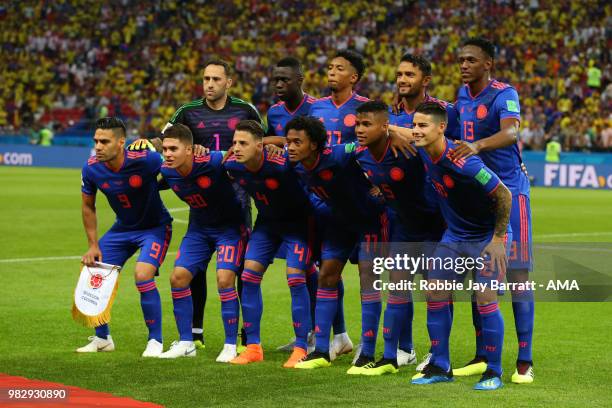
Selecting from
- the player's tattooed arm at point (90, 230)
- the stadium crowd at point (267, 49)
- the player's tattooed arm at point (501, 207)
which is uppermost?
the stadium crowd at point (267, 49)

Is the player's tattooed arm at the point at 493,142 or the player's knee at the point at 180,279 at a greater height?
the player's tattooed arm at the point at 493,142

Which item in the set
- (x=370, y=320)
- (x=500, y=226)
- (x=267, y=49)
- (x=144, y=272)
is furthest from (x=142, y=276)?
(x=267, y=49)

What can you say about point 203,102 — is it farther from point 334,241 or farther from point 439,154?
point 439,154

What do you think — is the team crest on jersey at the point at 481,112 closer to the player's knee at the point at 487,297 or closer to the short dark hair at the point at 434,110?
the short dark hair at the point at 434,110

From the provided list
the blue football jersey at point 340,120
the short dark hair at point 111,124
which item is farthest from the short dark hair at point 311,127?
the short dark hair at point 111,124

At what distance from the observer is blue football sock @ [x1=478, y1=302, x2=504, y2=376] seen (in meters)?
7.31

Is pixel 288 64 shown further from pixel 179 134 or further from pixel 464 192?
pixel 464 192

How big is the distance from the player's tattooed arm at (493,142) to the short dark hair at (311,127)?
1.12 metres

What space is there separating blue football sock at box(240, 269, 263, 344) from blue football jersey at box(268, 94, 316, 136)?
Answer: 1413mm

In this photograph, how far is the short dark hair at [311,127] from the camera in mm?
7965

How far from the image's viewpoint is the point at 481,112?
25.9 ft

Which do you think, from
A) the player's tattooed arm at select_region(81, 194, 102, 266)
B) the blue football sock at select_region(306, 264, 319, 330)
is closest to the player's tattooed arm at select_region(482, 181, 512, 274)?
the blue football sock at select_region(306, 264, 319, 330)

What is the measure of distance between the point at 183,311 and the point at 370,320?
1.55 meters

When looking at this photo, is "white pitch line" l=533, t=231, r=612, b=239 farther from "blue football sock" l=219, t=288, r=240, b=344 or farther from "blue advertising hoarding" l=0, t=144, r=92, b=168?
"blue advertising hoarding" l=0, t=144, r=92, b=168
